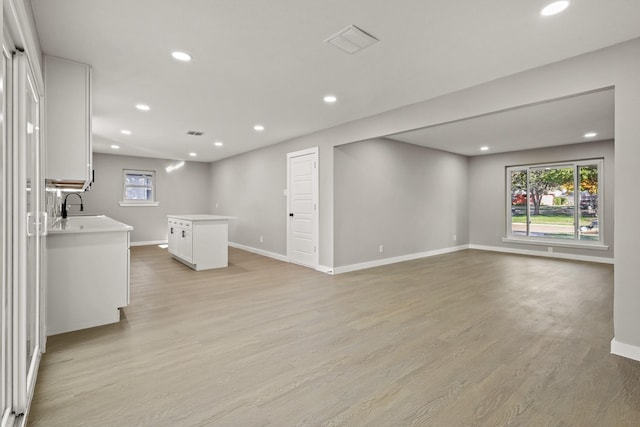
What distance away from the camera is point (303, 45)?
2.60 m

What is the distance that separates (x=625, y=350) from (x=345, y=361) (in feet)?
7.10

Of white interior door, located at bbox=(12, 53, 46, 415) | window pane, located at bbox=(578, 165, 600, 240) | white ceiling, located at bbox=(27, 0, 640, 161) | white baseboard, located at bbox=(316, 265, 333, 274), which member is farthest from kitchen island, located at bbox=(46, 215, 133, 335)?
window pane, located at bbox=(578, 165, 600, 240)

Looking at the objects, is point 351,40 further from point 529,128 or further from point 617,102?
point 529,128

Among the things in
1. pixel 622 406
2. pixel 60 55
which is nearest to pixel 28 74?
pixel 60 55

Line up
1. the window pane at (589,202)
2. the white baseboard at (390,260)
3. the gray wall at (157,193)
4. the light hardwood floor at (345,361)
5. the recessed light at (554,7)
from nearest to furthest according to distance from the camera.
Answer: the light hardwood floor at (345,361) → the recessed light at (554,7) → the white baseboard at (390,260) → the window pane at (589,202) → the gray wall at (157,193)

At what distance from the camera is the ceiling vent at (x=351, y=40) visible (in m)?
2.39

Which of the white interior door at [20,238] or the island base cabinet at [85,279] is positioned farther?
the island base cabinet at [85,279]

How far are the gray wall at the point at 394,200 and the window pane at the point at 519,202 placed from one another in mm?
1069

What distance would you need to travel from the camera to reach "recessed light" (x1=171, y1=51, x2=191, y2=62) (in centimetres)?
276

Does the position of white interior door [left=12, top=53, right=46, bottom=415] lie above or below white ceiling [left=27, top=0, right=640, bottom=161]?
below

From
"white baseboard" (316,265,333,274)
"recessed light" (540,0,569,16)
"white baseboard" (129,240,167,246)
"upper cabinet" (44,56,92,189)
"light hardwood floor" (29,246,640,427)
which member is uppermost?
"recessed light" (540,0,569,16)

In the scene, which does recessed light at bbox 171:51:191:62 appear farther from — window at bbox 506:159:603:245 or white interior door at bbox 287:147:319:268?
window at bbox 506:159:603:245

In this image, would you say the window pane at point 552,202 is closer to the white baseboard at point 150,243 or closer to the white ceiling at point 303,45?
the white ceiling at point 303,45

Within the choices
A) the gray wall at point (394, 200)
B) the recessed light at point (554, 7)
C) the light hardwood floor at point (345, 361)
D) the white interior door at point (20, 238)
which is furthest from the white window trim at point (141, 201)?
the recessed light at point (554, 7)
